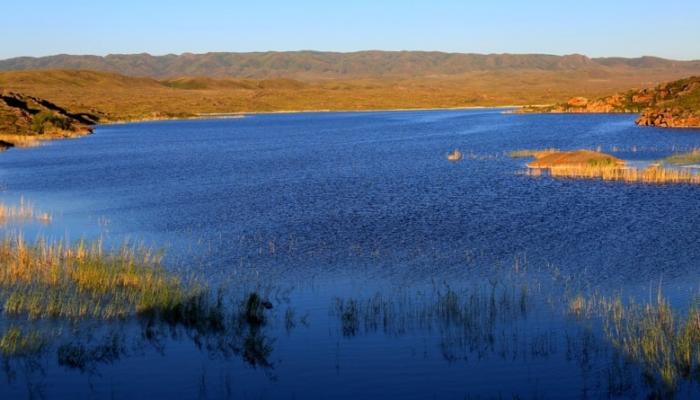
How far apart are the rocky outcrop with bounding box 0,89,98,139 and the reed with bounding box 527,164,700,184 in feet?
174

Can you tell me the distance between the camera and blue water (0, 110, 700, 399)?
12.7 metres

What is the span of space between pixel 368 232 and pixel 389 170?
21698 millimetres

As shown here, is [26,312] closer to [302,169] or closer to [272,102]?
[302,169]

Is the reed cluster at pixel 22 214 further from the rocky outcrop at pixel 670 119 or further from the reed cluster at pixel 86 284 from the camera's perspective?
the rocky outcrop at pixel 670 119

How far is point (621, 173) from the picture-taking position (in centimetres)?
3897

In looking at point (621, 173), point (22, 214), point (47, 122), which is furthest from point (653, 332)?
point (47, 122)

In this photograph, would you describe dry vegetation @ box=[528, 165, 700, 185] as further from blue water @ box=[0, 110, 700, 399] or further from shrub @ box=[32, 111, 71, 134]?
shrub @ box=[32, 111, 71, 134]

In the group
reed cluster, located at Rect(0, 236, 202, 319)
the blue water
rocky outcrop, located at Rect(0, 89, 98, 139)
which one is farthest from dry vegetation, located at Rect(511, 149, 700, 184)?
rocky outcrop, located at Rect(0, 89, 98, 139)

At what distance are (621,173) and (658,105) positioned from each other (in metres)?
62.4

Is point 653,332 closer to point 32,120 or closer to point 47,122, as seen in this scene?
point 47,122

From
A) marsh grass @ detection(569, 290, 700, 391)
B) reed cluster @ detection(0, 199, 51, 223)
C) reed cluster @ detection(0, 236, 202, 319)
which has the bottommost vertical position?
reed cluster @ detection(0, 199, 51, 223)

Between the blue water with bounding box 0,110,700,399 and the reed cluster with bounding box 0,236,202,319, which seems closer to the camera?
the blue water with bounding box 0,110,700,399

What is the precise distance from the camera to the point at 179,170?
5031 cm

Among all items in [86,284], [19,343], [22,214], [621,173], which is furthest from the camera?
[621,173]
